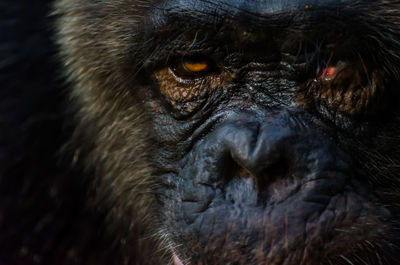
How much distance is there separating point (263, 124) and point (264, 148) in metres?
0.14

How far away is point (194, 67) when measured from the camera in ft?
10.1

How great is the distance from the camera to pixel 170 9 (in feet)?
9.88

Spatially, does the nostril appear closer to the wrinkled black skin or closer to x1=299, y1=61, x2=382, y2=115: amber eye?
the wrinkled black skin

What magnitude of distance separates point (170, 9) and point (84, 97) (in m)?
Result: 0.85

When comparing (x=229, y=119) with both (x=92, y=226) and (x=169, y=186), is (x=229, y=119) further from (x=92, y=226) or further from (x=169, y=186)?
(x=92, y=226)

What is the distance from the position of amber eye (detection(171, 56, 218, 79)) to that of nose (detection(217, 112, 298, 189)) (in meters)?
0.41

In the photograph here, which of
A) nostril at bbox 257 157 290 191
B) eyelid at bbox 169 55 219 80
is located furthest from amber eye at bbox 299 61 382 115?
eyelid at bbox 169 55 219 80

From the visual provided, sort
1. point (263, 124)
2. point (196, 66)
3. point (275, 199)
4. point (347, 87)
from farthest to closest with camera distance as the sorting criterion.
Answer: point (196, 66) → point (347, 87) → point (263, 124) → point (275, 199)

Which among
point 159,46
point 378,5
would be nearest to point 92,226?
point 159,46

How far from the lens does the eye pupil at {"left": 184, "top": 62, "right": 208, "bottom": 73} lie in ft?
10.0

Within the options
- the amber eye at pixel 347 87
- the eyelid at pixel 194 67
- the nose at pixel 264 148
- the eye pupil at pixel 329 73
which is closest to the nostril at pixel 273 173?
the nose at pixel 264 148

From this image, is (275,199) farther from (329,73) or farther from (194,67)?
(194,67)

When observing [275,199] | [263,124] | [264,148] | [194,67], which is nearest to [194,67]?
[194,67]

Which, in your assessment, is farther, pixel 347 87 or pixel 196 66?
pixel 196 66
